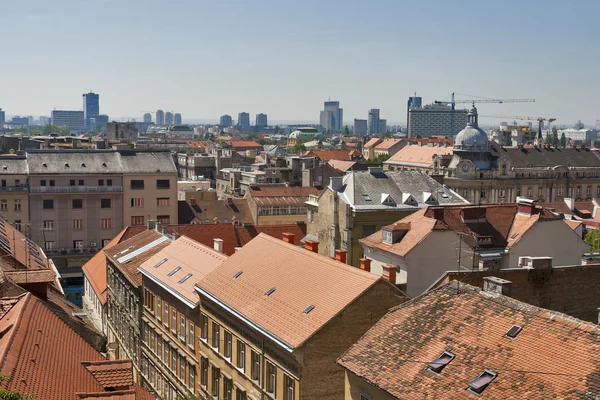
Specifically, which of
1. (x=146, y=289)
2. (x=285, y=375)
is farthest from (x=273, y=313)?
(x=146, y=289)

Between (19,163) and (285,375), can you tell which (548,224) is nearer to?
(285,375)

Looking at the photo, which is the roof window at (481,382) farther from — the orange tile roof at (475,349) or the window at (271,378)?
the window at (271,378)

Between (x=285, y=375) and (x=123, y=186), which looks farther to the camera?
(x=123, y=186)

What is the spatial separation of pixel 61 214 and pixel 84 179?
472cm

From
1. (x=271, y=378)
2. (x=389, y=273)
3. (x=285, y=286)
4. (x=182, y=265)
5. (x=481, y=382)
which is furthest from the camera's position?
(x=182, y=265)

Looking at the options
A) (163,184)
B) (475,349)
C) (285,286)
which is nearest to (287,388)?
(285,286)

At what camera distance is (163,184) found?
9419 centimetres

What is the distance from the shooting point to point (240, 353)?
35.4 m

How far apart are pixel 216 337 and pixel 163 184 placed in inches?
2276

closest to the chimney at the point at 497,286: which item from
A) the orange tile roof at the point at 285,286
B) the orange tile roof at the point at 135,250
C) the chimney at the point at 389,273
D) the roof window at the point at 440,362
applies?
the roof window at the point at 440,362

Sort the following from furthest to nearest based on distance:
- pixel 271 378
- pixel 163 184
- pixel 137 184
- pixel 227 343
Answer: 1. pixel 163 184
2. pixel 137 184
3. pixel 227 343
4. pixel 271 378

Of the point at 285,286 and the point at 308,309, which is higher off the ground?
the point at 285,286

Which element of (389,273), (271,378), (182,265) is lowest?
(271,378)

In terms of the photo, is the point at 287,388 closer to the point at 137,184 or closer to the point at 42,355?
the point at 42,355
